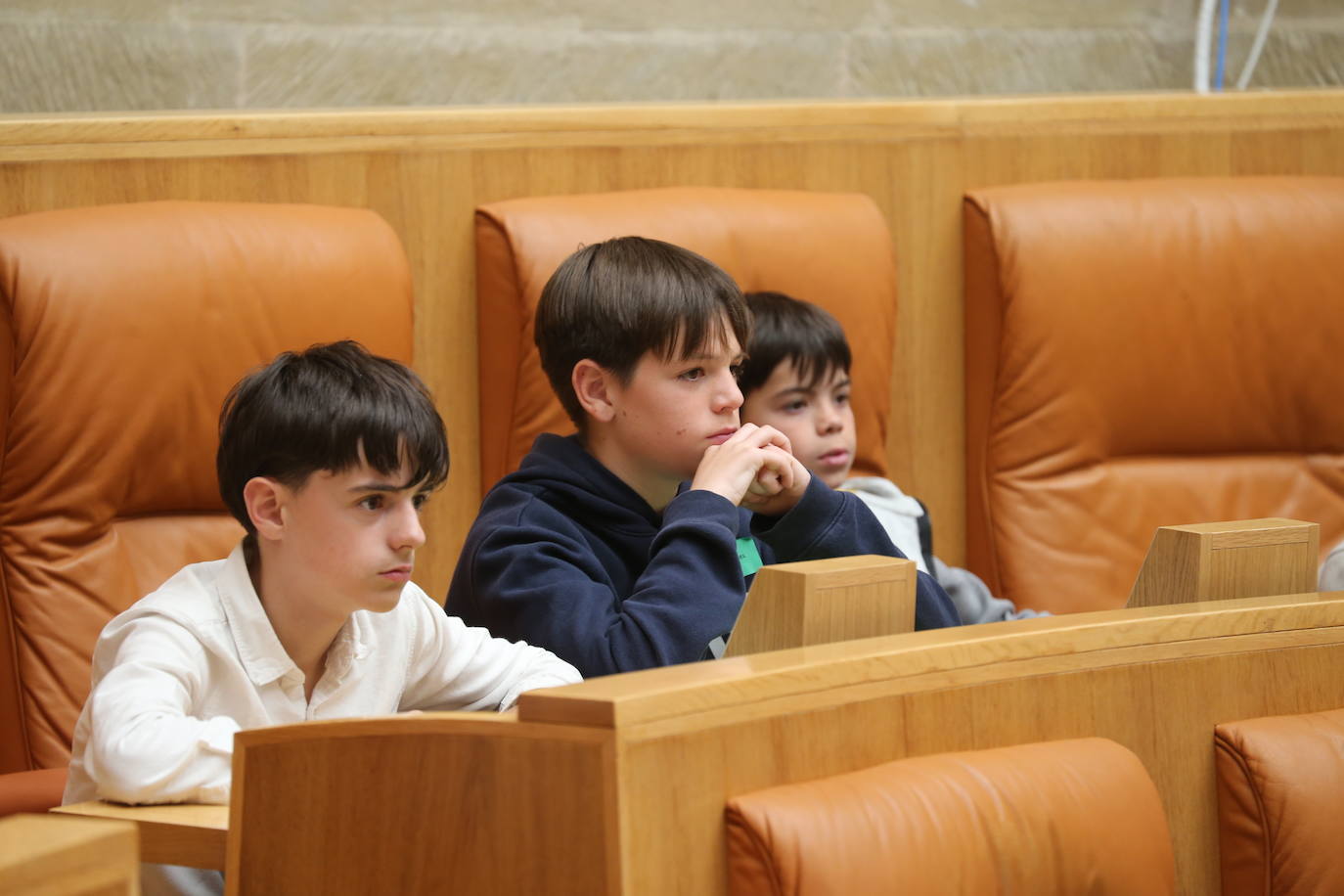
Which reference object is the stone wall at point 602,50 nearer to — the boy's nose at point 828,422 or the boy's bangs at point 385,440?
the boy's nose at point 828,422

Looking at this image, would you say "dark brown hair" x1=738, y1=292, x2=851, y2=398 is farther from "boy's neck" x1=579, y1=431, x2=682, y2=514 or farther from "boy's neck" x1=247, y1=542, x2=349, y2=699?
"boy's neck" x1=247, y1=542, x2=349, y2=699

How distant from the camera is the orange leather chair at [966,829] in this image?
3.22 feet

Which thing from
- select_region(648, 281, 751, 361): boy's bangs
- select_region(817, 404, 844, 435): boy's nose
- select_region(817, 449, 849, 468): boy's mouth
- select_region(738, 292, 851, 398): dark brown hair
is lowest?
select_region(817, 449, 849, 468): boy's mouth

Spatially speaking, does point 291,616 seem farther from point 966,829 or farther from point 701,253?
point 701,253

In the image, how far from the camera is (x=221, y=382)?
1.80 m

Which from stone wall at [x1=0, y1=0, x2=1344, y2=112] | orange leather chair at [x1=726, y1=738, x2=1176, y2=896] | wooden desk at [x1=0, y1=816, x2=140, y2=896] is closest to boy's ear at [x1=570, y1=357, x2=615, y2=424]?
orange leather chair at [x1=726, y1=738, x2=1176, y2=896]

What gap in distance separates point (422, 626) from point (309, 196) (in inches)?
34.3

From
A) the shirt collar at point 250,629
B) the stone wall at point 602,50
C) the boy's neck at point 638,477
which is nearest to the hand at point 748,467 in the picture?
the boy's neck at point 638,477

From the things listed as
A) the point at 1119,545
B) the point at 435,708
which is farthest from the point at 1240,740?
the point at 1119,545

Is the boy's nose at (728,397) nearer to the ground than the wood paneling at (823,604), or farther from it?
farther from it

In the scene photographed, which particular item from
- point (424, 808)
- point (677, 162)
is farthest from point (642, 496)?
point (677, 162)

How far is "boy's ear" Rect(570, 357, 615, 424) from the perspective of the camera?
1.65 m

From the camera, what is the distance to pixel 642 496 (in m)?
1.66

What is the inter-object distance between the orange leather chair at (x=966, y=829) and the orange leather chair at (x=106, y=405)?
1000 mm
